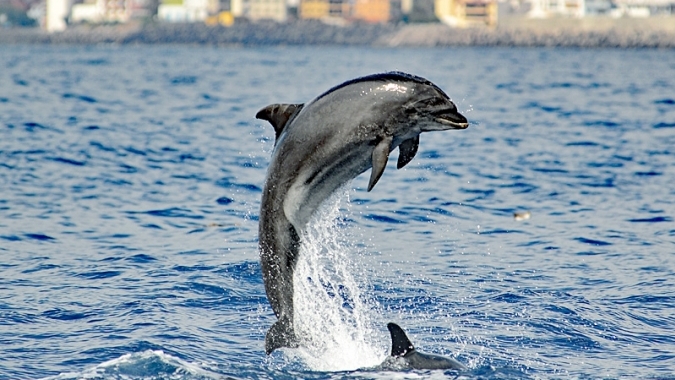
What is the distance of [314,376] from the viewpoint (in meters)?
9.60

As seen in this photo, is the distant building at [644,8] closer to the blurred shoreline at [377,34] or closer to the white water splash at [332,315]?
the blurred shoreline at [377,34]

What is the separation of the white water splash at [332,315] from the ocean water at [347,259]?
3 centimetres

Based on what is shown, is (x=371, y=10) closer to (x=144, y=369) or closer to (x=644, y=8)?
(x=644, y=8)

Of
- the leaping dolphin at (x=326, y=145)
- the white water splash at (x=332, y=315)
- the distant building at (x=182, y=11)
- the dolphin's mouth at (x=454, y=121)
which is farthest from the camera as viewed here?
the distant building at (x=182, y=11)

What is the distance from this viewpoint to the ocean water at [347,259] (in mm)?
10297

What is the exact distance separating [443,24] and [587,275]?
532 feet

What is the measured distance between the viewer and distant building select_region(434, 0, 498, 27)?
→ 175 m

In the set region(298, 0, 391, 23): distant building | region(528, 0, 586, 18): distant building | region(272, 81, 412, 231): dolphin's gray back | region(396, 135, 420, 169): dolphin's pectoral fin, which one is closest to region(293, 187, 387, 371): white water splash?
region(272, 81, 412, 231): dolphin's gray back

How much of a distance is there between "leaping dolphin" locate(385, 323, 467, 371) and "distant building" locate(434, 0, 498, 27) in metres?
165

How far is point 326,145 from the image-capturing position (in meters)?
8.67

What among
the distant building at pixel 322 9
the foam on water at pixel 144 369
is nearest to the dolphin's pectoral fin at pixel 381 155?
the foam on water at pixel 144 369

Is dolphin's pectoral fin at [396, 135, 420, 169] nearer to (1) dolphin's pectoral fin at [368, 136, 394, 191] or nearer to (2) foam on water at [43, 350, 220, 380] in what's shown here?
(1) dolphin's pectoral fin at [368, 136, 394, 191]

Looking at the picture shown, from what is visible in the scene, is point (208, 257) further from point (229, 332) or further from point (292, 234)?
point (292, 234)

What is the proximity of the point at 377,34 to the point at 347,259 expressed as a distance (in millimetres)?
159780
